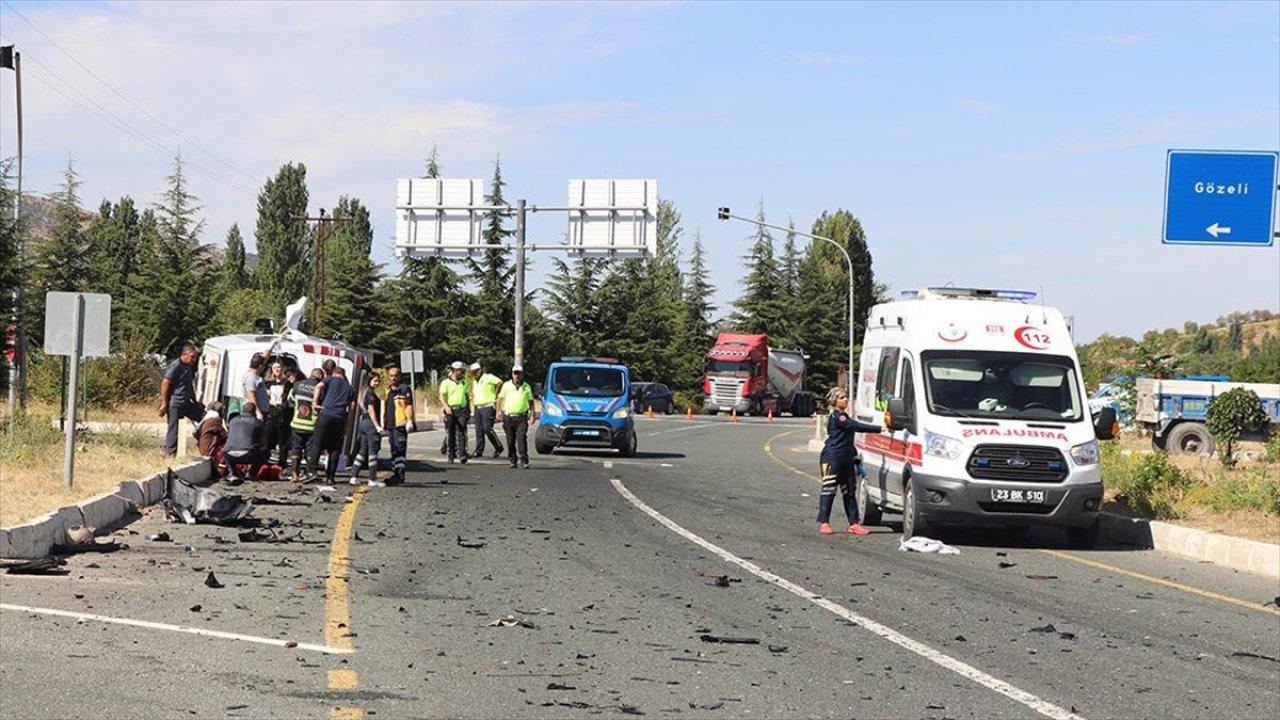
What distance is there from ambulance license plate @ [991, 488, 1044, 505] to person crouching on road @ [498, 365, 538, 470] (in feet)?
43.9

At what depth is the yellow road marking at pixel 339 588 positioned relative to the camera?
9.76 meters

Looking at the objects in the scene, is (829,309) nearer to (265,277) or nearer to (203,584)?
(265,277)

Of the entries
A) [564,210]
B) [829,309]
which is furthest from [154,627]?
[829,309]

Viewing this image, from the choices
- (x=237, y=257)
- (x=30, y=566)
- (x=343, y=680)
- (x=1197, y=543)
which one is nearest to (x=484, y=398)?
(x=1197, y=543)

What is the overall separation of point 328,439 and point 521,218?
985 inches

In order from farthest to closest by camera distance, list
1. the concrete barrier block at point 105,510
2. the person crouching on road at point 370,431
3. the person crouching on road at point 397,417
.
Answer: the person crouching on road at point 397,417
the person crouching on road at point 370,431
the concrete barrier block at point 105,510

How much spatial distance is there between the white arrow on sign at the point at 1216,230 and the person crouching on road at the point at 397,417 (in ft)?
46.2

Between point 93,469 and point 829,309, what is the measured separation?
295 feet

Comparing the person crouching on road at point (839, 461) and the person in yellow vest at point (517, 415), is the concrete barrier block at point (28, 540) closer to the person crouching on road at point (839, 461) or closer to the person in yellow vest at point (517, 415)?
the person crouching on road at point (839, 461)

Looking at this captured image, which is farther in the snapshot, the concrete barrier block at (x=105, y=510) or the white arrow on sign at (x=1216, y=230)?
the white arrow on sign at (x=1216, y=230)

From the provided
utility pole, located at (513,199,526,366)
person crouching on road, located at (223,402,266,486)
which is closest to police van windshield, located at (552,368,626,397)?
utility pole, located at (513,199,526,366)

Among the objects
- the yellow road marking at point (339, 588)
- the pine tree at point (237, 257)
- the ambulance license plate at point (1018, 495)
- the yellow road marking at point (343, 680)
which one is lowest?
the yellow road marking at point (343, 680)

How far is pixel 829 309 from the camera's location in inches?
4254

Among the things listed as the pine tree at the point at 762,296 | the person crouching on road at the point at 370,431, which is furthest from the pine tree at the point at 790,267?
the person crouching on road at the point at 370,431
